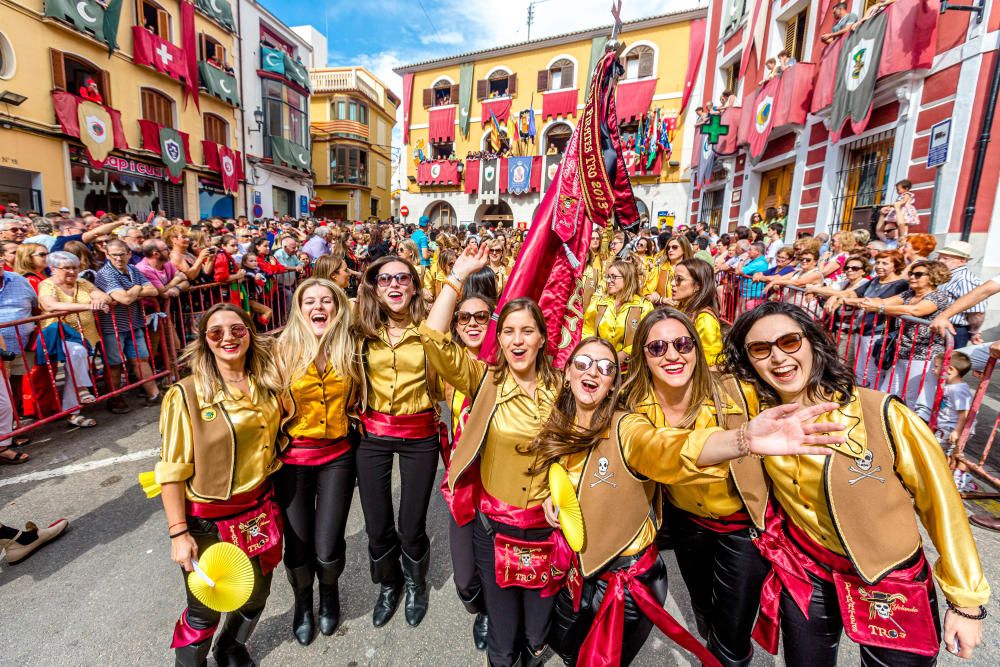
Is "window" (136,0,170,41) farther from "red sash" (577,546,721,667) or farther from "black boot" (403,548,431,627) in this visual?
"red sash" (577,546,721,667)

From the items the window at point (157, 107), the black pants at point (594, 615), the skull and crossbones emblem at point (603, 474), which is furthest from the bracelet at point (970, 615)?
the window at point (157, 107)

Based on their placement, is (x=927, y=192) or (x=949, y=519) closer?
(x=949, y=519)

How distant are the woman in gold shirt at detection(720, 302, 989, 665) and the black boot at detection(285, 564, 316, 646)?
6.89 ft

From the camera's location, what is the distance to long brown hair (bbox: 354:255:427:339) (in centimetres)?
259

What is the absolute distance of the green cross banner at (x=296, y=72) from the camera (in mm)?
23000

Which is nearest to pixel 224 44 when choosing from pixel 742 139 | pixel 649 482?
pixel 742 139

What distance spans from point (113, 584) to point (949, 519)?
4028 millimetres

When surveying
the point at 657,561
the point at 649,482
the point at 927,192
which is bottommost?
the point at 657,561

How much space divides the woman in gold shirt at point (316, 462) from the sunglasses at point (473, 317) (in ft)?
2.03

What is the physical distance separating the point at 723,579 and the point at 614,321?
8.98ft

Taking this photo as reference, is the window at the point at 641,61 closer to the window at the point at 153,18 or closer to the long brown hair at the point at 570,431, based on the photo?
the window at the point at 153,18

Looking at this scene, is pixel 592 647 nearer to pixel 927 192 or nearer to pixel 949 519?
pixel 949 519

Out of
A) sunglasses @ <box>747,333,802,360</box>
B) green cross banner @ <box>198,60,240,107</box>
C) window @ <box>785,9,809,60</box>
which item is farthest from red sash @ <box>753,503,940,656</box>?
green cross banner @ <box>198,60,240,107</box>

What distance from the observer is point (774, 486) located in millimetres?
1873
